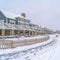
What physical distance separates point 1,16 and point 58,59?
121 feet

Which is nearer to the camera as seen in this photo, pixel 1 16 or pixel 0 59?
pixel 0 59

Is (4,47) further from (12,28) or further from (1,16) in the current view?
(1,16)

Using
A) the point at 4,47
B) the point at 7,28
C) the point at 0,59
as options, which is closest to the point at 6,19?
the point at 7,28

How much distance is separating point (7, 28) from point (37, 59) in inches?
1222

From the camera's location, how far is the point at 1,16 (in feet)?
149

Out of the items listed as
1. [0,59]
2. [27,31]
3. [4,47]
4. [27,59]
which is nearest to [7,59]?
[0,59]

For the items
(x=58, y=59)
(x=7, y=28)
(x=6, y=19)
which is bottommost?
(x=58, y=59)

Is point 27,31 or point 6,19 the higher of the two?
point 6,19

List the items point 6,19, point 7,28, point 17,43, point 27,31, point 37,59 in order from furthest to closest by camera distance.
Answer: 1. point 27,31
2. point 6,19
3. point 7,28
4. point 17,43
5. point 37,59

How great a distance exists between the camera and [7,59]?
35.3 feet

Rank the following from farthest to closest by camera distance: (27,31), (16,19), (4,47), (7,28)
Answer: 1. (27,31)
2. (16,19)
3. (7,28)
4. (4,47)

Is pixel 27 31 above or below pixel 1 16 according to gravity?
below

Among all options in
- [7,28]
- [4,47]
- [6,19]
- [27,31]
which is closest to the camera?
[4,47]

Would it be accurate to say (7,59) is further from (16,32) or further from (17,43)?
(16,32)
